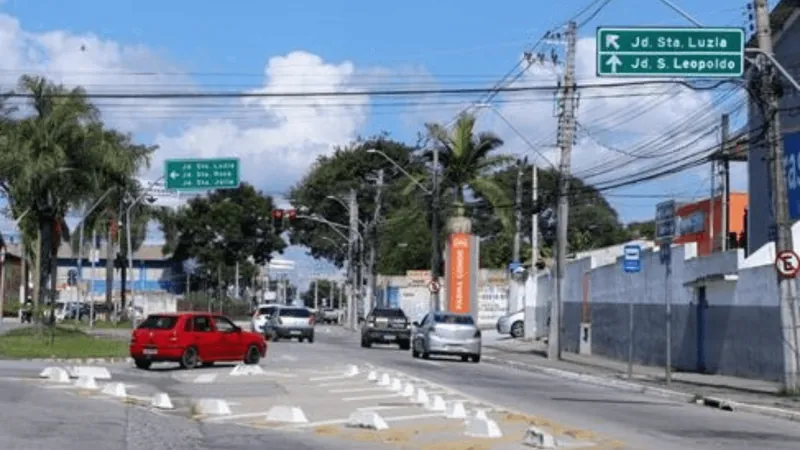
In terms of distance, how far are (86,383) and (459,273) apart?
4028 cm

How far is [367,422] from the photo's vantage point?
19062 millimetres

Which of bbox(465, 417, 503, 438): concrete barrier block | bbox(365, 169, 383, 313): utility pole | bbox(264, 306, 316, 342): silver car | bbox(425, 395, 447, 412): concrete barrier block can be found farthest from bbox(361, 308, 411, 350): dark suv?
bbox(465, 417, 503, 438): concrete barrier block

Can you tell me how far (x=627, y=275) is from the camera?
46.6 meters

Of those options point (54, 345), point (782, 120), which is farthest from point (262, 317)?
point (782, 120)

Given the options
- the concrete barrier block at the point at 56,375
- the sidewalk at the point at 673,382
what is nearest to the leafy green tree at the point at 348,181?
the sidewalk at the point at 673,382

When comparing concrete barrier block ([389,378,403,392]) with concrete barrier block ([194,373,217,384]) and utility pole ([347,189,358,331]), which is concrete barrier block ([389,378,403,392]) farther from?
utility pole ([347,189,358,331])

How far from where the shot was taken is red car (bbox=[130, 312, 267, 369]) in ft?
114

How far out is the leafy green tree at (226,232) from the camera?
368ft

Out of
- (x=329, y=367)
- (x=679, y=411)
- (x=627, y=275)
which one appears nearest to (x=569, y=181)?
(x=627, y=275)

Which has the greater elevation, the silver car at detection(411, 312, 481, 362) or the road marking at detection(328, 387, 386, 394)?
the silver car at detection(411, 312, 481, 362)

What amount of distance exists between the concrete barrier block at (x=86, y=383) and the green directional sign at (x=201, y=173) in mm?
30055

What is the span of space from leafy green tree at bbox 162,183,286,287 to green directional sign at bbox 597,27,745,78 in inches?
3377

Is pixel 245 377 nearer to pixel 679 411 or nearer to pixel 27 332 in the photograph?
pixel 679 411

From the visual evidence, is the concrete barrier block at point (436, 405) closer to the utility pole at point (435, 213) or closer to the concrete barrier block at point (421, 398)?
the concrete barrier block at point (421, 398)
